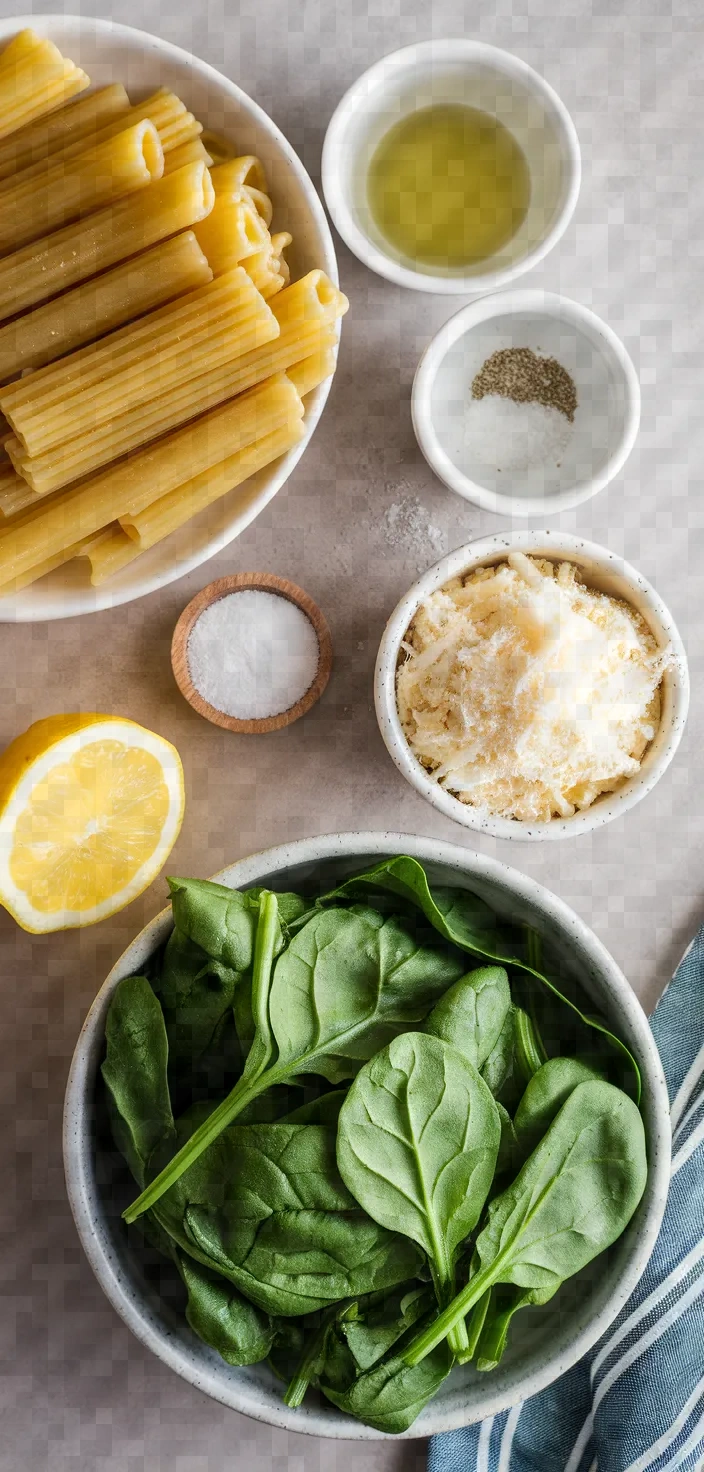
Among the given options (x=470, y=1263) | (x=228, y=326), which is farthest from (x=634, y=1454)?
(x=228, y=326)

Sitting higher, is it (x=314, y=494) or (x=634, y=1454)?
(x=314, y=494)

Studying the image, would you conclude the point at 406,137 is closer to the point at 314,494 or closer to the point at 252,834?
the point at 314,494

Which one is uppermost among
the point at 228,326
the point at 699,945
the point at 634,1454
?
the point at 228,326

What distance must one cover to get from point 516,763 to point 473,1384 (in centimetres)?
57

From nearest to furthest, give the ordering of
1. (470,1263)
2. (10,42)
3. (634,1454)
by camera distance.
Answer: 1. (470,1263)
2. (10,42)
3. (634,1454)

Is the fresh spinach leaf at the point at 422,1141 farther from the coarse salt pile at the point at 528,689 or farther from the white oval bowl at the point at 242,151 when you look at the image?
the white oval bowl at the point at 242,151

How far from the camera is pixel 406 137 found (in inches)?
51.3

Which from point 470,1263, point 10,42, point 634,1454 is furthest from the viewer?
point 634,1454

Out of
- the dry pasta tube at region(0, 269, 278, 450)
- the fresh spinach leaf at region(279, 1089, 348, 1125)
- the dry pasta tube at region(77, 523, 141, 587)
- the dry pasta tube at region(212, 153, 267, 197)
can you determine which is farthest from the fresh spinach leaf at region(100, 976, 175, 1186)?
the dry pasta tube at region(212, 153, 267, 197)

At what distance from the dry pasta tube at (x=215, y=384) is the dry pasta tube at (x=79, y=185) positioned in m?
0.18

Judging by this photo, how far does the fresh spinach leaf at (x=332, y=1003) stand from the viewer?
931 mm

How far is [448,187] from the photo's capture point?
1312mm

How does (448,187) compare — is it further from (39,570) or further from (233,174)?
(39,570)

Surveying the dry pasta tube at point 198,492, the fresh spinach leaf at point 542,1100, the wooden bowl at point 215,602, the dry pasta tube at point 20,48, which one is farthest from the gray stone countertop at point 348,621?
the fresh spinach leaf at point 542,1100
